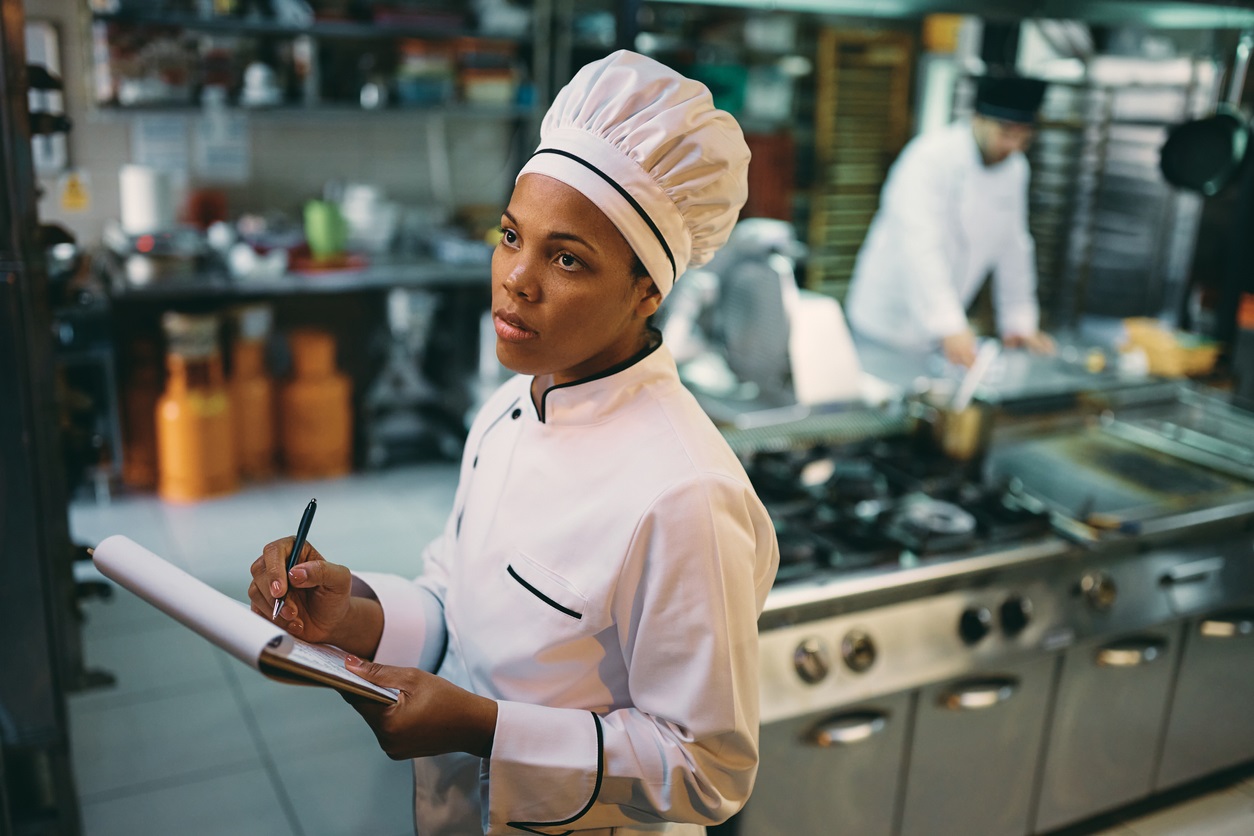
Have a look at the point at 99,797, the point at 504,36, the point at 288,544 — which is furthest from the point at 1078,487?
the point at 504,36

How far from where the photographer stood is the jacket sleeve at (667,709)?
3.64 ft

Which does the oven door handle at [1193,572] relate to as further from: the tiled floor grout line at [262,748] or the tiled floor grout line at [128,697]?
the tiled floor grout line at [128,697]

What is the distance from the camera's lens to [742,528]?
1158mm

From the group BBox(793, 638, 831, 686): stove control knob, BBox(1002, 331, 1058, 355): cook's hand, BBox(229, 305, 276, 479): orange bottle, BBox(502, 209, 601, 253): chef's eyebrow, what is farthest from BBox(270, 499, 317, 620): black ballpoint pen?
BBox(229, 305, 276, 479): orange bottle

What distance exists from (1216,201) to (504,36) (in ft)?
10.4

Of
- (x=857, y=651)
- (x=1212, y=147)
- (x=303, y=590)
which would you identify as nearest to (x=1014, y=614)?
(x=857, y=651)

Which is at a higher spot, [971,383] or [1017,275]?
[1017,275]

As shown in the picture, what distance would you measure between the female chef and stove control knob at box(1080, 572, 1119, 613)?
131 cm

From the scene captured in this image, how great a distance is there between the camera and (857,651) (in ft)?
6.54

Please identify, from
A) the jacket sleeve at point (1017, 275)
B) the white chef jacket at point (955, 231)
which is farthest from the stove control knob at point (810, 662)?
the jacket sleeve at point (1017, 275)

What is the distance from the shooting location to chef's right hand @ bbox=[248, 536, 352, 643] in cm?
113

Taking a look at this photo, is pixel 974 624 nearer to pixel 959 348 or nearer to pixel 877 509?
pixel 877 509

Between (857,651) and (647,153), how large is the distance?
1.21 meters

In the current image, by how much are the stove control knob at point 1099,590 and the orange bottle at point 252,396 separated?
3578 millimetres
